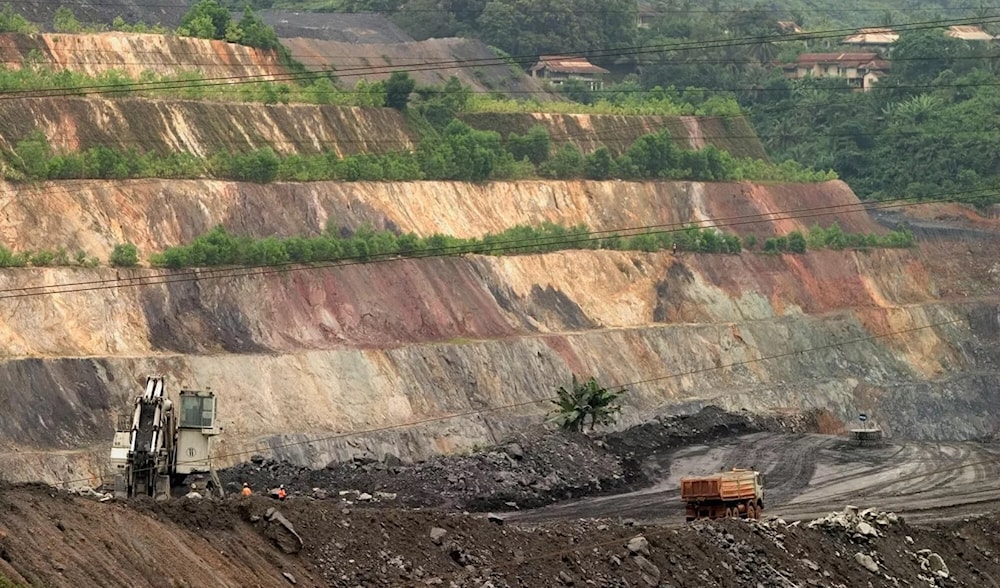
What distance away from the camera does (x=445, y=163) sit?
11906 cm

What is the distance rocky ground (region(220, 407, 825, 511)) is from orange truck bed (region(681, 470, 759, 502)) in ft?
22.0

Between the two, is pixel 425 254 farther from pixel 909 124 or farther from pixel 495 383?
pixel 909 124

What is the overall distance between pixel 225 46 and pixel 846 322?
3895cm

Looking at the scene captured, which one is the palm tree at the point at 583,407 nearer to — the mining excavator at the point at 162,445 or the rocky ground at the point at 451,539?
the rocky ground at the point at 451,539

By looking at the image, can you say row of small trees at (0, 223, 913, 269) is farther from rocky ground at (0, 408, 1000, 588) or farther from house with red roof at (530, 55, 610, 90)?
house with red roof at (530, 55, 610, 90)

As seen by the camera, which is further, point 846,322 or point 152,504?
point 846,322

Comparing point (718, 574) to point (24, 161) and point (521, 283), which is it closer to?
point (24, 161)

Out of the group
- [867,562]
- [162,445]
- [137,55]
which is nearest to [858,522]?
[867,562]

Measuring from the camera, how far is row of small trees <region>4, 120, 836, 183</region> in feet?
314

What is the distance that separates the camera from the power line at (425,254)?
8694 cm

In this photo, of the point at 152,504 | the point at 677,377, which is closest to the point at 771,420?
the point at 677,377

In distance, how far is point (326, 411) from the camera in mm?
89125

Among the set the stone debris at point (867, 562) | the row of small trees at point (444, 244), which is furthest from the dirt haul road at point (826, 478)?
the row of small trees at point (444, 244)

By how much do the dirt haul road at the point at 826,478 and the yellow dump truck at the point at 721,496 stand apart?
1.07m
